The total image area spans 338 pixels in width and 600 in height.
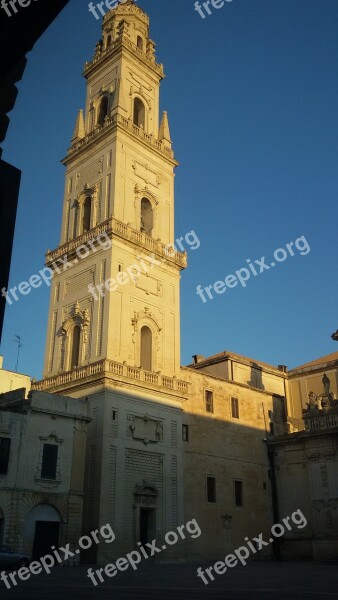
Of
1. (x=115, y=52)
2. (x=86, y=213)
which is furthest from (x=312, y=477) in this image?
(x=115, y=52)

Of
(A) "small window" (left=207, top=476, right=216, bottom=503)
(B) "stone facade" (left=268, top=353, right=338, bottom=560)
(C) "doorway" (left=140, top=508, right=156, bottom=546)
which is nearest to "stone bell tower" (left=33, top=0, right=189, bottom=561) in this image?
(C) "doorway" (left=140, top=508, right=156, bottom=546)

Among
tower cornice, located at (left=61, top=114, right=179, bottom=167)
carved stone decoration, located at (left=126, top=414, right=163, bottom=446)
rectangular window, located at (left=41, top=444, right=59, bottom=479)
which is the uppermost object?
tower cornice, located at (left=61, top=114, right=179, bottom=167)

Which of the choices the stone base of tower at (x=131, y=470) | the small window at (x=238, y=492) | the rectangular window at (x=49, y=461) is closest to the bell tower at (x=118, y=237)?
the stone base of tower at (x=131, y=470)

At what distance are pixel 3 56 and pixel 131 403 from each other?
27.0 metres

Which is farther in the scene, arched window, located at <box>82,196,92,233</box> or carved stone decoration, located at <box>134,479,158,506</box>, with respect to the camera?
arched window, located at <box>82,196,92,233</box>

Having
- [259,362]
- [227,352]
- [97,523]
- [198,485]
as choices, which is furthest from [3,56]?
[259,362]

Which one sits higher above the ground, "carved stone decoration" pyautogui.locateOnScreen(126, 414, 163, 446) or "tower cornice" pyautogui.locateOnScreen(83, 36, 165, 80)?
"tower cornice" pyautogui.locateOnScreen(83, 36, 165, 80)

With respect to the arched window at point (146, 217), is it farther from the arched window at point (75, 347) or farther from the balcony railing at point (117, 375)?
the balcony railing at point (117, 375)

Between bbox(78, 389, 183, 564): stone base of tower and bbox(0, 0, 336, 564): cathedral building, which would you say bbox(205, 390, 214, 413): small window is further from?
bbox(78, 389, 183, 564): stone base of tower

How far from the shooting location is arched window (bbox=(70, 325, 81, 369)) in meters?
32.7

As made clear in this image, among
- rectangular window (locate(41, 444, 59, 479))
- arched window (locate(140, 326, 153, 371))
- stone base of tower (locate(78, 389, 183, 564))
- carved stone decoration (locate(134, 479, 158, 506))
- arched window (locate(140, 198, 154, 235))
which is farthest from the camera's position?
arched window (locate(140, 198, 154, 235))

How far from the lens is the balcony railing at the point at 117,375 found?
29.5 metres

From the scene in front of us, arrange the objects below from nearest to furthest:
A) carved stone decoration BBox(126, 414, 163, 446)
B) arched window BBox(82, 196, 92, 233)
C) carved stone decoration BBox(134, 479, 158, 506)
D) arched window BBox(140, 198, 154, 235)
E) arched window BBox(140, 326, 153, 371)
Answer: carved stone decoration BBox(134, 479, 158, 506) → carved stone decoration BBox(126, 414, 163, 446) → arched window BBox(140, 326, 153, 371) → arched window BBox(140, 198, 154, 235) → arched window BBox(82, 196, 92, 233)

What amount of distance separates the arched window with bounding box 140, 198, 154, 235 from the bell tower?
0.06 m
